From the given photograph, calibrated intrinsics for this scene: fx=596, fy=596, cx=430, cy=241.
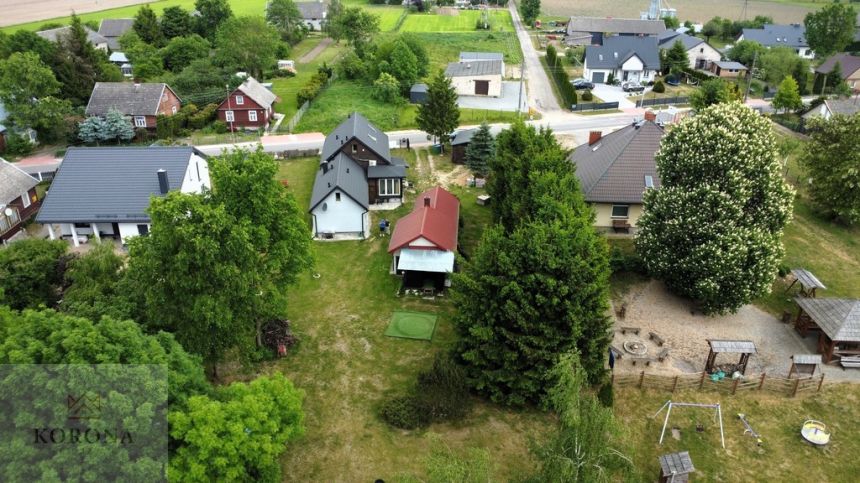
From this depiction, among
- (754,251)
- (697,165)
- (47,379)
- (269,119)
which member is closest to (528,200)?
(697,165)

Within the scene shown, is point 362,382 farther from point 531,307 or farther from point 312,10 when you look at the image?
point 312,10

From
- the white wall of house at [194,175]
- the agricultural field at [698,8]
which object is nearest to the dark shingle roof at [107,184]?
the white wall of house at [194,175]

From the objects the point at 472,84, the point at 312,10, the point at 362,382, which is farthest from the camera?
the point at 312,10

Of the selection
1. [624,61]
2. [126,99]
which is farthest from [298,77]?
[624,61]

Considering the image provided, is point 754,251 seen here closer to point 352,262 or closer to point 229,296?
point 352,262

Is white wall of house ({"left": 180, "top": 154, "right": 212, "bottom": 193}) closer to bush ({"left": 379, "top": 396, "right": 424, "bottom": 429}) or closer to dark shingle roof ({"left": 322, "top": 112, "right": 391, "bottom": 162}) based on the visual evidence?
dark shingle roof ({"left": 322, "top": 112, "right": 391, "bottom": 162})
